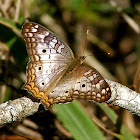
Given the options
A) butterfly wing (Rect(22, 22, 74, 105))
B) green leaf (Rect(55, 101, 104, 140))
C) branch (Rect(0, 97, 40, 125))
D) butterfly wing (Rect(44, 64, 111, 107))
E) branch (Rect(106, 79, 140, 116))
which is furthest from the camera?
green leaf (Rect(55, 101, 104, 140))

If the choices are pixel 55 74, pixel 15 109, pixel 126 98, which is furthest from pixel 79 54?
pixel 15 109

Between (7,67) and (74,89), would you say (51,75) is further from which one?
(7,67)

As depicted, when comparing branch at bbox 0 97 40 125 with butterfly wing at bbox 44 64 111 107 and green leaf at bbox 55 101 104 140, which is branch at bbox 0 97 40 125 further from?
green leaf at bbox 55 101 104 140

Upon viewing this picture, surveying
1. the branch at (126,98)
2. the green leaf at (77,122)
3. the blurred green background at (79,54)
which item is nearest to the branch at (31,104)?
the branch at (126,98)

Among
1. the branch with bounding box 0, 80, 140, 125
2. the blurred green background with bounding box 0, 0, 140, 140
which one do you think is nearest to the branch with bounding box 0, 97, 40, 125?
the branch with bounding box 0, 80, 140, 125

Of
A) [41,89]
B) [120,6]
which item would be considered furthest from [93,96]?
[120,6]

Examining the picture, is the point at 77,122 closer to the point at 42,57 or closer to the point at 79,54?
the point at 42,57
